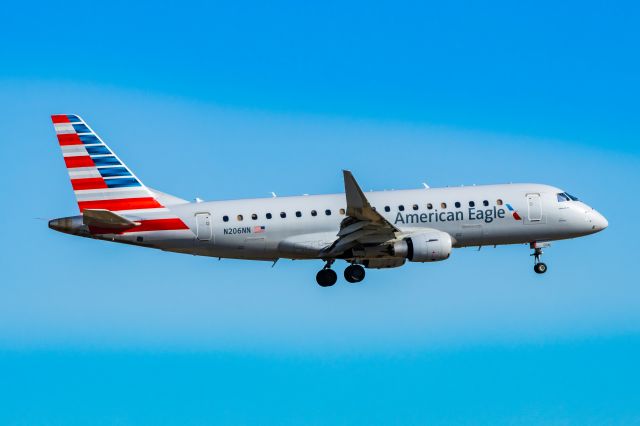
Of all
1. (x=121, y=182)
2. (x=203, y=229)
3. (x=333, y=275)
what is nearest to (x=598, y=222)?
(x=333, y=275)

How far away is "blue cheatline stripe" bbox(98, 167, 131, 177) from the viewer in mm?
60625

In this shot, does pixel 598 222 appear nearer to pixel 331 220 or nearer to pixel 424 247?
pixel 424 247

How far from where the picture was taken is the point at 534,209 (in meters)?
62.9

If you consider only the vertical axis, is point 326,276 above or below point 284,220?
below

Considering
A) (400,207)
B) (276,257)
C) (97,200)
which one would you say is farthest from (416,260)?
(97,200)

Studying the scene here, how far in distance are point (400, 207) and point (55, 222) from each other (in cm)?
1871

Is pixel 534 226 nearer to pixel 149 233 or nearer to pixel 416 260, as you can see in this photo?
pixel 416 260

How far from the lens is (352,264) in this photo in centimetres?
6203

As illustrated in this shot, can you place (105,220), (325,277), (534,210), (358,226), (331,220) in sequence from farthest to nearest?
1. (534,210)
2. (325,277)
3. (331,220)
4. (105,220)
5. (358,226)

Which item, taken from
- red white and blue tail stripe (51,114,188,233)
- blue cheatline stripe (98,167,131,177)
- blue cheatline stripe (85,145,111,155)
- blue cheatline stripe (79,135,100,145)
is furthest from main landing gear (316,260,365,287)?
blue cheatline stripe (79,135,100,145)

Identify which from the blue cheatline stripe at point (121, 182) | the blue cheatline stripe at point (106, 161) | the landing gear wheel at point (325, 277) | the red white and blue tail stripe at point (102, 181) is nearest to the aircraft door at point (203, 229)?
the red white and blue tail stripe at point (102, 181)

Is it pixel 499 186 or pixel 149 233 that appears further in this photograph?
pixel 499 186

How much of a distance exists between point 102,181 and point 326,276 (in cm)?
1349

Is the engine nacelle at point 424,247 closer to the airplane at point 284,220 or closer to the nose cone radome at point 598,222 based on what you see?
the airplane at point 284,220
